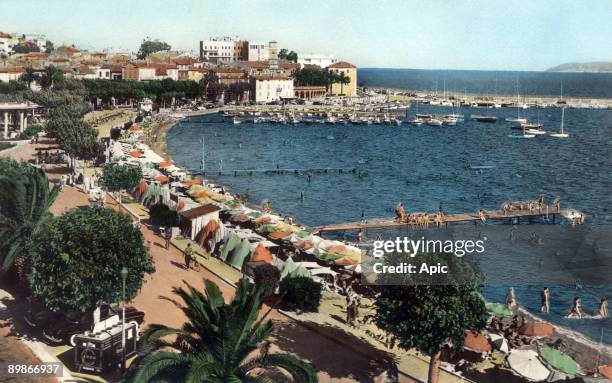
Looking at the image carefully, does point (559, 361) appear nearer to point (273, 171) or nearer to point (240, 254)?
point (240, 254)

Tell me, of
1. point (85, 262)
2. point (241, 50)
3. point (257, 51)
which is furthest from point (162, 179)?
point (241, 50)

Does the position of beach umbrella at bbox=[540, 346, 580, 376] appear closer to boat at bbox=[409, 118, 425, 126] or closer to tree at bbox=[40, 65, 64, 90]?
tree at bbox=[40, 65, 64, 90]

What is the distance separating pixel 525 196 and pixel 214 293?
45.4 meters

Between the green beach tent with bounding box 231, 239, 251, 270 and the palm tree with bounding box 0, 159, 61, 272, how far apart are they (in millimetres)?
6979

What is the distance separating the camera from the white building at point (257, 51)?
17325 cm

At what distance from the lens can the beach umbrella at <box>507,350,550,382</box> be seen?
16797mm

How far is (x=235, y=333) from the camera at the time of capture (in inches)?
501

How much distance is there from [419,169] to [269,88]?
6921cm

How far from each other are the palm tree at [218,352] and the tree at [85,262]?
154 inches

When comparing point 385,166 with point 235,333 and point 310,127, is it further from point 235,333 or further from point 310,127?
point 235,333

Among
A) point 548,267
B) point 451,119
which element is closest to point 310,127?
point 451,119

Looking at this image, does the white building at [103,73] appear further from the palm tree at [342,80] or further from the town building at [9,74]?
the palm tree at [342,80]

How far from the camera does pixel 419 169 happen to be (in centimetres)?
6844

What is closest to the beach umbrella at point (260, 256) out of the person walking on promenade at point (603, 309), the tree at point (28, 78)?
the person walking on promenade at point (603, 309)
